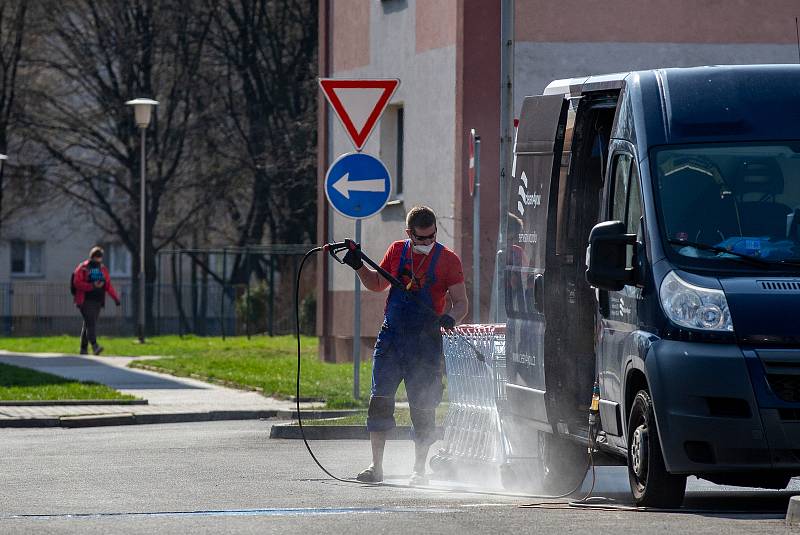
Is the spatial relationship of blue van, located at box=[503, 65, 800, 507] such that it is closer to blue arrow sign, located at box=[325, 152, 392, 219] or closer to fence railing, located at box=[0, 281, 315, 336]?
blue arrow sign, located at box=[325, 152, 392, 219]

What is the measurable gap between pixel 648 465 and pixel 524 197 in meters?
2.51

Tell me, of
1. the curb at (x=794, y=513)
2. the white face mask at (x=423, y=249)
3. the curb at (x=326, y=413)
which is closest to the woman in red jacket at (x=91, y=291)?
the curb at (x=326, y=413)

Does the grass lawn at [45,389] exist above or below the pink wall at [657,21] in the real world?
below

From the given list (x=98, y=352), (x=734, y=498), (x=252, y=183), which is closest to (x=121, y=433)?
(x=734, y=498)

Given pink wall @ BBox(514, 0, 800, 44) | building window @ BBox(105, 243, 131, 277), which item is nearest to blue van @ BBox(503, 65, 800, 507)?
pink wall @ BBox(514, 0, 800, 44)

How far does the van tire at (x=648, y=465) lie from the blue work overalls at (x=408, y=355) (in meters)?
2.44

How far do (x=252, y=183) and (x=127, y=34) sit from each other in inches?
214

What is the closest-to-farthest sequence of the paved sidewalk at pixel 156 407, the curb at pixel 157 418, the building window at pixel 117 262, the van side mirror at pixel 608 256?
the van side mirror at pixel 608 256 → the curb at pixel 157 418 → the paved sidewalk at pixel 156 407 → the building window at pixel 117 262

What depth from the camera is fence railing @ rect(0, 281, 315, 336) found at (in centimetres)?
4431

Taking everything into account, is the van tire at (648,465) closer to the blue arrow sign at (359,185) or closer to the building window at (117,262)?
the blue arrow sign at (359,185)

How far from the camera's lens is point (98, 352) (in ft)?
107

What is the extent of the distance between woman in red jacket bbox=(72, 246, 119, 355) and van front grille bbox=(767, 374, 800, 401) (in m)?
24.9

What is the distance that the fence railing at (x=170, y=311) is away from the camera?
4431cm

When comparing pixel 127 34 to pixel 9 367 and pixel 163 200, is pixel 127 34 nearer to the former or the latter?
pixel 163 200
